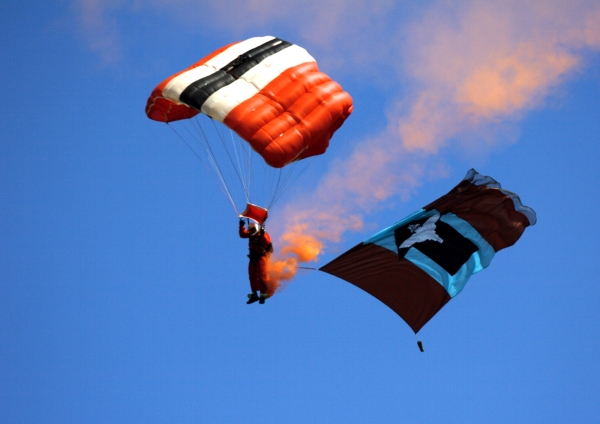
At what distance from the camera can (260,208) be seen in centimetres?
1864

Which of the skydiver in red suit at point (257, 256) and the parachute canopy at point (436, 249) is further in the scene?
the parachute canopy at point (436, 249)

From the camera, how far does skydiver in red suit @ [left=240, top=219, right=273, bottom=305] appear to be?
1841 centimetres

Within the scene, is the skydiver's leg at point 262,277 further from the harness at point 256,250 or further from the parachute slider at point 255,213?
the parachute slider at point 255,213

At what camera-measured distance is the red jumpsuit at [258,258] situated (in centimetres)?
1850

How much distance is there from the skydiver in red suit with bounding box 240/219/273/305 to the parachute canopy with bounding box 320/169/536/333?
1506 millimetres

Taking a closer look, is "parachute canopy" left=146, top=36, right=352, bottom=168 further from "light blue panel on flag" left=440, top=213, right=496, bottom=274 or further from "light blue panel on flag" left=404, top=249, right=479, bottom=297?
"light blue panel on flag" left=440, top=213, right=496, bottom=274

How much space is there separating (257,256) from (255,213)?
29.7 inches

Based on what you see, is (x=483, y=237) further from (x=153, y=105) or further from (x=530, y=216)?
(x=153, y=105)

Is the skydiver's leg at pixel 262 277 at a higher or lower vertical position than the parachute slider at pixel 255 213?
lower

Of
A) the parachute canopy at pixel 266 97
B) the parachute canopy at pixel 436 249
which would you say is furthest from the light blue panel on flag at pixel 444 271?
the parachute canopy at pixel 266 97

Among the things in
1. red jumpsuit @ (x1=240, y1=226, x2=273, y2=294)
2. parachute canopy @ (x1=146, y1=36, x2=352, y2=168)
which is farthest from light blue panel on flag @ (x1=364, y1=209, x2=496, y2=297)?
red jumpsuit @ (x1=240, y1=226, x2=273, y2=294)

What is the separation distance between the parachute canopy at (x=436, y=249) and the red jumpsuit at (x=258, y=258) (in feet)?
4.92

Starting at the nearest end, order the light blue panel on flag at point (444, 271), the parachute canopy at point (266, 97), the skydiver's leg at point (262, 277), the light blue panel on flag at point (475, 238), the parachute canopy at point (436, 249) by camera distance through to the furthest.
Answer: the parachute canopy at point (266, 97)
the skydiver's leg at point (262, 277)
the parachute canopy at point (436, 249)
the light blue panel on flag at point (444, 271)
the light blue panel on flag at point (475, 238)

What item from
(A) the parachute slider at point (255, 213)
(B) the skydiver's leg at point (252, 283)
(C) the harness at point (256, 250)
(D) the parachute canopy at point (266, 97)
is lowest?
(B) the skydiver's leg at point (252, 283)
